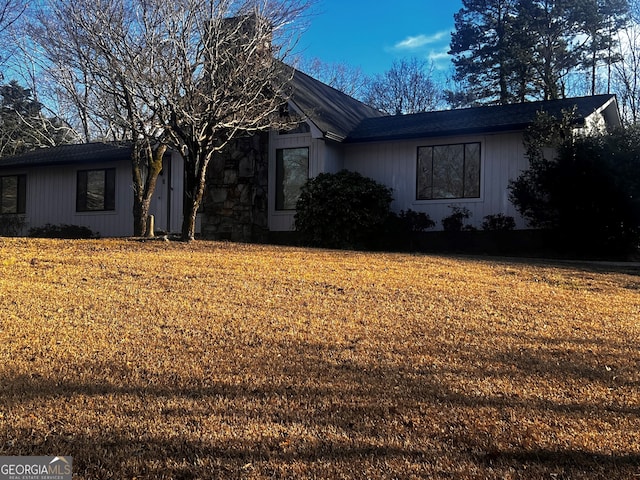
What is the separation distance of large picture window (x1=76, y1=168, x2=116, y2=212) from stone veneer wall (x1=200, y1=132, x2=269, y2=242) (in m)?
4.31

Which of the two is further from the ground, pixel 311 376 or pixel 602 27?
pixel 602 27

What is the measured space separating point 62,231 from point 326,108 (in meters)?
8.84

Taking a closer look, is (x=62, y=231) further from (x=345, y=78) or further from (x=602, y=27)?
(x=602, y=27)

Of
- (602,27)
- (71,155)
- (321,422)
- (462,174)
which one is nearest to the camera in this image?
(321,422)

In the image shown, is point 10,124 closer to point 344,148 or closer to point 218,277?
point 344,148

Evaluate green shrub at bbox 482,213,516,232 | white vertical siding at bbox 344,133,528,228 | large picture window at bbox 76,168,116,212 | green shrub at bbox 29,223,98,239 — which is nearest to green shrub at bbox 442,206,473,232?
white vertical siding at bbox 344,133,528,228

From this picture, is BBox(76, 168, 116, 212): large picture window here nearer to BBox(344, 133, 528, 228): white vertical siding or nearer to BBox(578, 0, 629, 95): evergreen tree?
BBox(344, 133, 528, 228): white vertical siding

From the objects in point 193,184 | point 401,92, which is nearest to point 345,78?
point 401,92

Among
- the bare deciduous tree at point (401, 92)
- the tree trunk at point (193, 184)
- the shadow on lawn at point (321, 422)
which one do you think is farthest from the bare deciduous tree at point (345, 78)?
the shadow on lawn at point (321, 422)

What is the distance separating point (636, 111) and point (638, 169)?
49.1 ft

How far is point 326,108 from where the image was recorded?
16000 mm

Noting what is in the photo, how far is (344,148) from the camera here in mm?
15336

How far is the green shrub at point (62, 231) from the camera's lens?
17202 mm

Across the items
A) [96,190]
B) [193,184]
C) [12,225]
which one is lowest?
[12,225]
